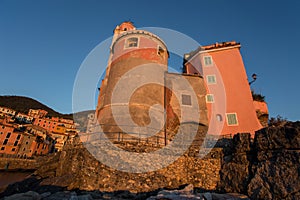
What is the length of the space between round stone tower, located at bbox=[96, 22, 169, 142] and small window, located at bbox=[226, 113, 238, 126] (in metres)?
7.71

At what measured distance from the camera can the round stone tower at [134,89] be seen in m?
14.4

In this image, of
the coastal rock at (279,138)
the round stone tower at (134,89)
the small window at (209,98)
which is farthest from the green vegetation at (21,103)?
the coastal rock at (279,138)

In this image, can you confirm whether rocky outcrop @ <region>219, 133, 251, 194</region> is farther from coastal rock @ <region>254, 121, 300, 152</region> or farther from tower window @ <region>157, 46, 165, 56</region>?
tower window @ <region>157, 46, 165, 56</region>

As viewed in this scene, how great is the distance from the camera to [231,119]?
62.7ft

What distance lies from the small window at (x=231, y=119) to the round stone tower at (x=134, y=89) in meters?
7.71

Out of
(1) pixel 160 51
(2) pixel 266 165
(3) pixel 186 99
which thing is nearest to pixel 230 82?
(3) pixel 186 99

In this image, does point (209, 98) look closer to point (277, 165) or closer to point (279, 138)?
Answer: point (279, 138)

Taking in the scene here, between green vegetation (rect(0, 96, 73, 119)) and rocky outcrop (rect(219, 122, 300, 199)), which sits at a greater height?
green vegetation (rect(0, 96, 73, 119))

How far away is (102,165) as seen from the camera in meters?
11.1

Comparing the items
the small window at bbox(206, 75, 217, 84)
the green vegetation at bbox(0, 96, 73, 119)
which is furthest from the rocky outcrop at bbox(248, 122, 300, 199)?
the green vegetation at bbox(0, 96, 73, 119)

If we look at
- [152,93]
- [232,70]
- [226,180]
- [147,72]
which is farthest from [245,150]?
[232,70]

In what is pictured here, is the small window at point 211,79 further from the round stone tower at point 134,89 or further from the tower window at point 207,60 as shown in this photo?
the round stone tower at point 134,89

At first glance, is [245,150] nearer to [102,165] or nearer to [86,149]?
[102,165]

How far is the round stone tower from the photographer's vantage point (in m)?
14.4
